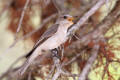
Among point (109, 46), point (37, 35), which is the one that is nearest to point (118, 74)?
point (109, 46)

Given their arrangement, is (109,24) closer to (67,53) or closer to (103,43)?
(103,43)

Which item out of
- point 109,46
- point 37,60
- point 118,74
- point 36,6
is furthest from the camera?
point 36,6

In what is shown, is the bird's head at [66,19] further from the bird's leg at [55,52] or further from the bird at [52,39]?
the bird's leg at [55,52]

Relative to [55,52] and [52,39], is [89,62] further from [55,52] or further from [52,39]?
[52,39]

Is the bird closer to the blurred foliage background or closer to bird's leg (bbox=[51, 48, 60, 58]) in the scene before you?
bird's leg (bbox=[51, 48, 60, 58])

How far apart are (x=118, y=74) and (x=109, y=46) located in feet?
1.78

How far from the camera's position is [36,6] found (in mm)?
6723

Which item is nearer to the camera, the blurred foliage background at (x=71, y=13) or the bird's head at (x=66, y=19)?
the blurred foliage background at (x=71, y=13)

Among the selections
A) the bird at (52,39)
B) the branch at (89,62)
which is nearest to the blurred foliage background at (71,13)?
the branch at (89,62)

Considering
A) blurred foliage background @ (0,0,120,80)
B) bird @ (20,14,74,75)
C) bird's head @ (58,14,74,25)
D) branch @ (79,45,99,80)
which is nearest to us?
branch @ (79,45,99,80)

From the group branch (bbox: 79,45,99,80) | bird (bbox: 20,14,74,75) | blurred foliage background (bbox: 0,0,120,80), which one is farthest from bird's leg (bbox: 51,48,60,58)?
branch (bbox: 79,45,99,80)

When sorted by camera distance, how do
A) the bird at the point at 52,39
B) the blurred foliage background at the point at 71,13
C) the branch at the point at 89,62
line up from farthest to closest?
the bird at the point at 52,39 < the blurred foliage background at the point at 71,13 < the branch at the point at 89,62

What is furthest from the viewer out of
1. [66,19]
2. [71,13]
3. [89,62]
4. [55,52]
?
[71,13]

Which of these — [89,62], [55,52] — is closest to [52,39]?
[55,52]
